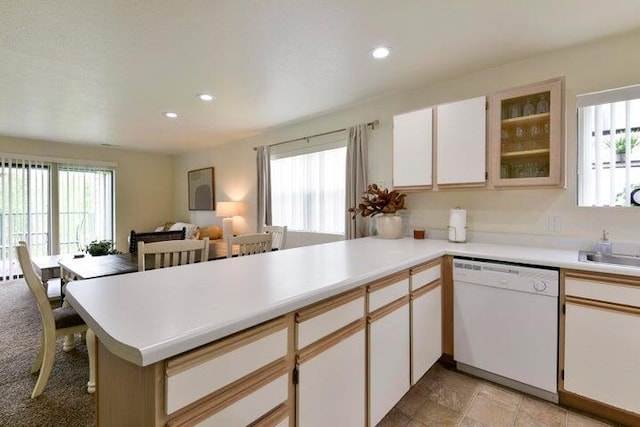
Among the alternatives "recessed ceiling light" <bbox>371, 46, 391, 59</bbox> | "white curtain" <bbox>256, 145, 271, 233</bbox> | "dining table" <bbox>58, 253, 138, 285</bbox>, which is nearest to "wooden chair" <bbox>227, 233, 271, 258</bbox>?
"dining table" <bbox>58, 253, 138, 285</bbox>

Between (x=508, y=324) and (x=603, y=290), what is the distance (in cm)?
54

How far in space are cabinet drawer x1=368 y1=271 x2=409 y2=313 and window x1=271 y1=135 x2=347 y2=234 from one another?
1.89 meters

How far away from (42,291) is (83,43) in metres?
1.71

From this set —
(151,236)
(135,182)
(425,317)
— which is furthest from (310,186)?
(135,182)

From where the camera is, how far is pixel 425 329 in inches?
77.0

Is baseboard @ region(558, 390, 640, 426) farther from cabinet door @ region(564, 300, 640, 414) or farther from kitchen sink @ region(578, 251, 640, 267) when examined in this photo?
kitchen sink @ region(578, 251, 640, 267)

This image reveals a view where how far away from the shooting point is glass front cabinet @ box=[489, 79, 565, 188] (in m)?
2.00

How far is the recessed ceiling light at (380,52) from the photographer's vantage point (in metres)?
2.16

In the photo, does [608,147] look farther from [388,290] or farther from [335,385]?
[335,385]

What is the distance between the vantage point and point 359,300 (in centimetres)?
138

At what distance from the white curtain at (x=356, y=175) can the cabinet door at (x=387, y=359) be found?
1.58 meters

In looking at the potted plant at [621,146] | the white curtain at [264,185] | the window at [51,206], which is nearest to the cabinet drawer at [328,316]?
the potted plant at [621,146]

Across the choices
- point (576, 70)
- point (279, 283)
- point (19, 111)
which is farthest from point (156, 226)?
point (576, 70)

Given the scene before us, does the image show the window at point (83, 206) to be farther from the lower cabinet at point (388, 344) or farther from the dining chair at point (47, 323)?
the lower cabinet at point (388, 344)
